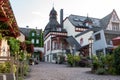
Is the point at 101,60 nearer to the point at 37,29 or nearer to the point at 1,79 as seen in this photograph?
the point at 1,79

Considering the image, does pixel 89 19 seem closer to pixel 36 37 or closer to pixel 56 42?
pixel 56 42

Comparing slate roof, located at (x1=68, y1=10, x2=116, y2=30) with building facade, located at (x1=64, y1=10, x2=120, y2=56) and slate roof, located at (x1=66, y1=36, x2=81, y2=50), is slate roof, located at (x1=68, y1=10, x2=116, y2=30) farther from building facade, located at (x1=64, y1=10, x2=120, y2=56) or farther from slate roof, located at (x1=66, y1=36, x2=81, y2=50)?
slate roof, located at (x1=66, y1=36, x2=81, y2=50)

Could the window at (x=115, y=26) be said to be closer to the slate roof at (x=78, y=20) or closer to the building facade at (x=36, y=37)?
the slate roof at (x=78, y=20)

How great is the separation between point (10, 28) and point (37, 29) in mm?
57074

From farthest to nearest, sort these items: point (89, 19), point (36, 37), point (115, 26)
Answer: point (36, 37) → point (89, 19) → point (115, 26)

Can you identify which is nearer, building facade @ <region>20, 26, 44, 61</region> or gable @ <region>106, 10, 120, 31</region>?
gable @ <region>106, 10, 120, 31</region>

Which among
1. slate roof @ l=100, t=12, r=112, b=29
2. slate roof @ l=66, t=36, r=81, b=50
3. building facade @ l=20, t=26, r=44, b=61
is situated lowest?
slate roof @ l=66, t=36, r=81, b=50

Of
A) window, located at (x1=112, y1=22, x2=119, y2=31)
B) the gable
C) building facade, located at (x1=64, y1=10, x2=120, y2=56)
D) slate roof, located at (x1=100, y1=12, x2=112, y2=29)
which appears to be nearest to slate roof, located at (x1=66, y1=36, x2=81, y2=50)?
building facade, located at (x1=64, y1=10, x2=120, y2=56)

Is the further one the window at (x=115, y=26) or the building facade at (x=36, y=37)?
the building facade at (x=36, y=37)

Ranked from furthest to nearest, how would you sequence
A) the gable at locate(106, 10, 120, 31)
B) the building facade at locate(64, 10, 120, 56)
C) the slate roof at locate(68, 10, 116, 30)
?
the slate roof at locate(68, 10, 116, 30), the gable at locate(106, 10, 120, 31), the building facade at locate(64, 10, 120, 56)

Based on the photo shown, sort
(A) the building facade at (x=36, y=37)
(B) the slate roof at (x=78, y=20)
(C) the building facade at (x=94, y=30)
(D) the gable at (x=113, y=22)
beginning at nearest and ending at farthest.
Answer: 1. (C) the building facade at (x=94, y=30)
2. (D) the gable at (x=113, y=22)
3. (B) the slate roof at (x=78, y=20)
4. (A) the building facade at (x=36, y=37)

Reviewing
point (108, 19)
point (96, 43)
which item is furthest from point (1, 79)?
point (108, 19)

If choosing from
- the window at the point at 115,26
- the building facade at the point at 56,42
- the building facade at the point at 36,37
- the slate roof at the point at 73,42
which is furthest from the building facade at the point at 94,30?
the building facade at the point at 36,37

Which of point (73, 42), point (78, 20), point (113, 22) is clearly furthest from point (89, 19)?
point (73, 42)
